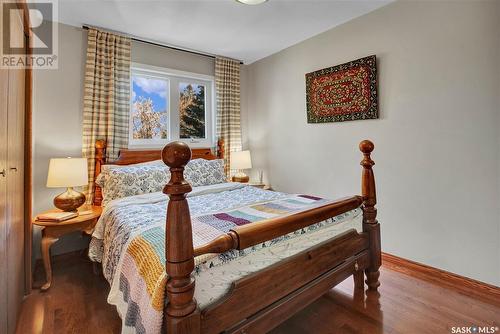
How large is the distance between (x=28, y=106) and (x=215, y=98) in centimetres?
219

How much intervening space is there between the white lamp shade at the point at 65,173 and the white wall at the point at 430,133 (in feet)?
8.31

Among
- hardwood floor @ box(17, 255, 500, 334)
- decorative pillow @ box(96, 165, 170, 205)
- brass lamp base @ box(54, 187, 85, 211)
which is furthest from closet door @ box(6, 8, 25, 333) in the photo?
Result: decorative pillow @ box(96, 165, 170, 205)

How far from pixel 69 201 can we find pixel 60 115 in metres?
0.95

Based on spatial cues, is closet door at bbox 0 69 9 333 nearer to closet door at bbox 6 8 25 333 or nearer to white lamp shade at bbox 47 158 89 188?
closet door at bbox 6 8 25 333

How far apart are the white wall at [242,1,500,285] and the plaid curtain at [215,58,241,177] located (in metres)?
1.23

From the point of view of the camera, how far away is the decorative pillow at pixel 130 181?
2.47m

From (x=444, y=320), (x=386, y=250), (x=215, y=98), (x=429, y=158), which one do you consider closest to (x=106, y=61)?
(x=215, y=98)

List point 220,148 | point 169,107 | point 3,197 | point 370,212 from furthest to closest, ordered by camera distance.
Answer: point 220,148
point 169,107
point 370,212
point 3,197

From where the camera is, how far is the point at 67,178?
2336 mm

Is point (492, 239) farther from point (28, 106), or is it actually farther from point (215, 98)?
point (28, 106)

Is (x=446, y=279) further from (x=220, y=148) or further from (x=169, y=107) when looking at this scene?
(x=169, y=107)

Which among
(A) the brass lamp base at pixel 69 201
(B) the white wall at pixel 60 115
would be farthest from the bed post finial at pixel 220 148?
(A) the brass lamp base at pixel 69 201

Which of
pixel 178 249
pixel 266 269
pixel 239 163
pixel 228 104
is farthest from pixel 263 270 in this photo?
pixel 228 104

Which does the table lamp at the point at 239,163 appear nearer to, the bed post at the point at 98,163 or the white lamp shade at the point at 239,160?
the white lamp shade at the point at 239,160
